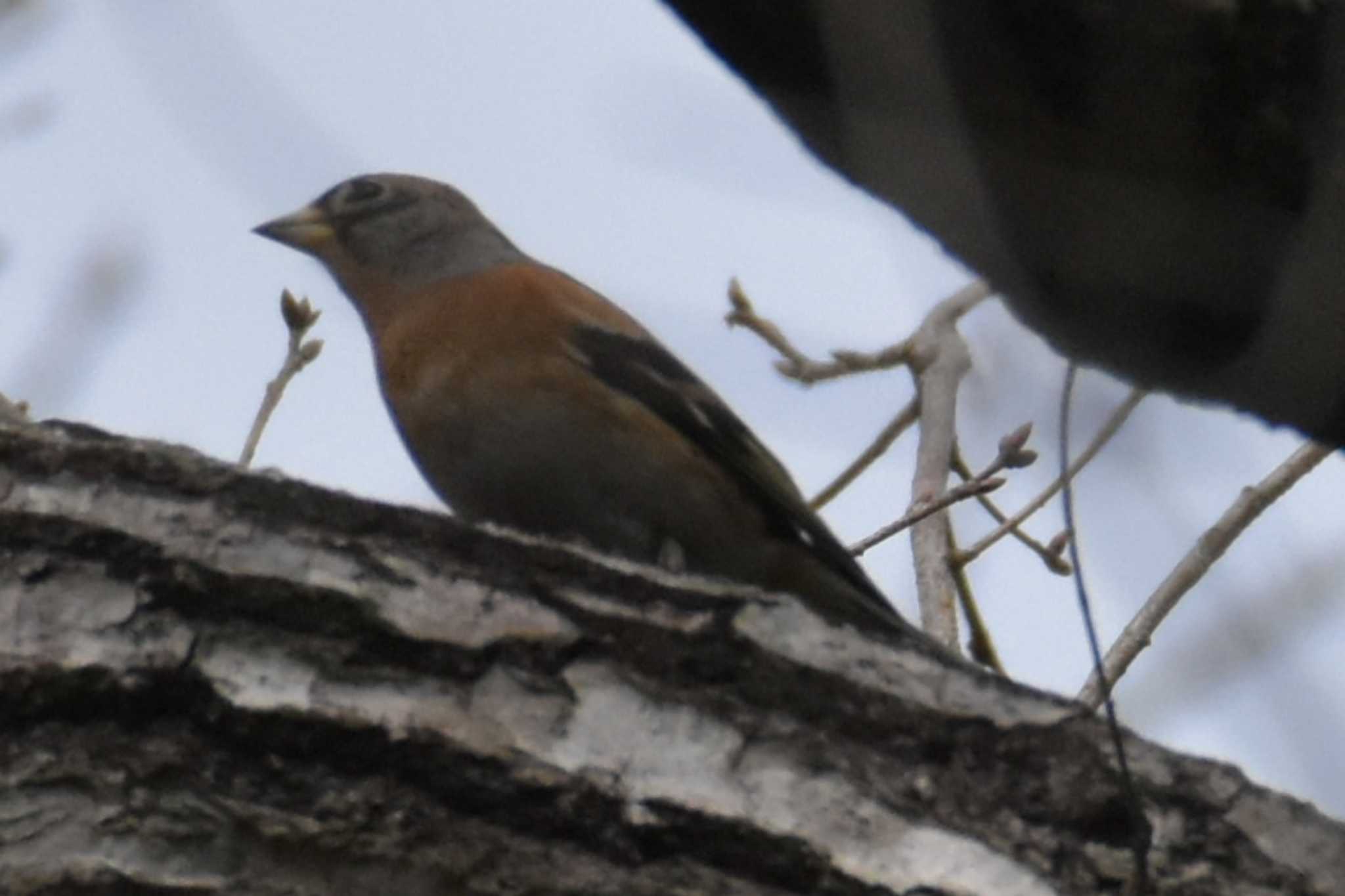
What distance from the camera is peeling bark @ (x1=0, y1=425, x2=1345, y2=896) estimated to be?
234 centimetres

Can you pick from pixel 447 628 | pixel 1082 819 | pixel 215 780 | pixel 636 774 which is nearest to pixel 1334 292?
pixel 1082 819

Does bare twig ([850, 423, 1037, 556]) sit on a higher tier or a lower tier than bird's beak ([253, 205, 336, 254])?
lower

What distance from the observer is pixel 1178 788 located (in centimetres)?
260

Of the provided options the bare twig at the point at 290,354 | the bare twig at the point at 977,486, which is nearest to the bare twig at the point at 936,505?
the bare twig at the point at 977,486

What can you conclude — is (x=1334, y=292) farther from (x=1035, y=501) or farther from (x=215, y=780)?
(x=1035, y=501)

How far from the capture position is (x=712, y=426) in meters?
4.91

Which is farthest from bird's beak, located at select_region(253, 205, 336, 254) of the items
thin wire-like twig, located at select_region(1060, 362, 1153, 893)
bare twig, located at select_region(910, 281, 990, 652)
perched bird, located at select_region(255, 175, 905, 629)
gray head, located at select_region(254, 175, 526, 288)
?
thin wire-like twig, located at select_region(1060, 362, 1153, 893)

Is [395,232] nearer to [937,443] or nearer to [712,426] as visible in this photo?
[712,426]

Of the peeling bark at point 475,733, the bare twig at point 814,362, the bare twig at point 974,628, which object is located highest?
the bare twig at point 814,362

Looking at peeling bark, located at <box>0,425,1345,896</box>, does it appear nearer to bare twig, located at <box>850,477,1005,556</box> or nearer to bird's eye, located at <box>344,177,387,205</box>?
bare twig, located at <box>850,477,1005,556</box>

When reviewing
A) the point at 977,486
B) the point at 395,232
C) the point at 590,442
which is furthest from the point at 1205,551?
the point at 395,232

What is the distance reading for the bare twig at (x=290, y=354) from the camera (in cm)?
395

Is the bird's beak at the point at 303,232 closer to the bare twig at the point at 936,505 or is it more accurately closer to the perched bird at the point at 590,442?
the perched bird at the point at 590,442

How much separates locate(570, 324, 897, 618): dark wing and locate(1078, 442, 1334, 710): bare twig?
627 millimetres
